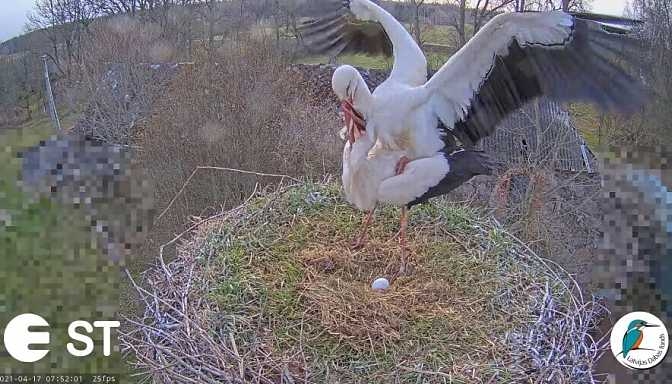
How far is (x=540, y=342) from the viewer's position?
2.22m

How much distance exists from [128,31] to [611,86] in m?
9.28

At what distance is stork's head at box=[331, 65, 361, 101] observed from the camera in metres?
2.56

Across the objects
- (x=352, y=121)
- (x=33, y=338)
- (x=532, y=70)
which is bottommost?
(x=33, y=338)

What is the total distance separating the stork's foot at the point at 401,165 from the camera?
2.81 metres

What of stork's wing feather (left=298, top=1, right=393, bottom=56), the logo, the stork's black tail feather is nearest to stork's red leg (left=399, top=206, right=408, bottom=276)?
the stork's black tail feather

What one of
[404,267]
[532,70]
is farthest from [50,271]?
[532,70]

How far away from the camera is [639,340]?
2.54 metres

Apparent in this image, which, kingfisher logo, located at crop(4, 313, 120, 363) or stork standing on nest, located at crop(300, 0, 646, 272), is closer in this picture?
kingfisher logo, located at crop(4, 313, 120, 363)

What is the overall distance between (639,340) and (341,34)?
2.32m

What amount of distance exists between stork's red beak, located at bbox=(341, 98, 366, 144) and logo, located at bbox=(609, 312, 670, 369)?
5.03 feet

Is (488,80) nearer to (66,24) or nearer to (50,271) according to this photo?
(50,271)

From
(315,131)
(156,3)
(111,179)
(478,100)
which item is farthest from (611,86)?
(156,3)

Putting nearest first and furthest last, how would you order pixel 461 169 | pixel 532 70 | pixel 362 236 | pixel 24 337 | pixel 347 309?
pixel 24 337 < pixel 347 309 < pixel 532 70 < pixel 461 169 < pixel 362 236

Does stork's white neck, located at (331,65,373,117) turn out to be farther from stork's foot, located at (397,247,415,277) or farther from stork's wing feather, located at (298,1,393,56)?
stork's wing feather, located at (298,1,393,56)
